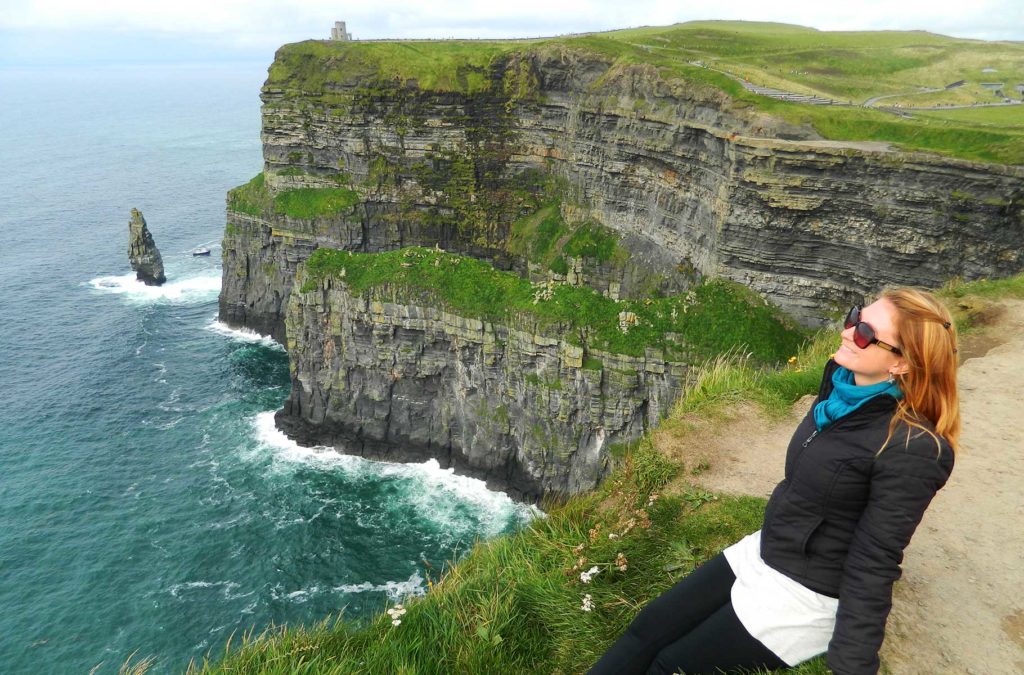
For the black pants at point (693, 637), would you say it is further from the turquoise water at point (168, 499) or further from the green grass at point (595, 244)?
the green grass at point (595, 244)

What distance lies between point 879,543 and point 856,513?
0.33 metres

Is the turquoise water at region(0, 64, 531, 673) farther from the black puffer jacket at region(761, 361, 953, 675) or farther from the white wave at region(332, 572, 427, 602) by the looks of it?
the black puffer jacket at region(761, 361, 953, 675)

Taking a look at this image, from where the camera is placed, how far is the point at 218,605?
1377 inches

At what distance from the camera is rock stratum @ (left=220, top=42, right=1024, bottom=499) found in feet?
115

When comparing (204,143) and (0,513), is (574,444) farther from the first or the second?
(204,143)

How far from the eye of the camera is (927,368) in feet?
16.8

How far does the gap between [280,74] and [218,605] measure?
50.3 m

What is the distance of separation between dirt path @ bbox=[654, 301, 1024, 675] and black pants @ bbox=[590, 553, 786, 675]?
74.7 inches

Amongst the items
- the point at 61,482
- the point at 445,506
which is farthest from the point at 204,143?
the point at 445,506

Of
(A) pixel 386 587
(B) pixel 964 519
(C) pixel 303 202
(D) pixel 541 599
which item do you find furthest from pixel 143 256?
(B) pixel 964 519

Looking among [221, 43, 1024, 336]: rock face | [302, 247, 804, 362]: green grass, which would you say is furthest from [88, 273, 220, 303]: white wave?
[302, 247, 804, 362]: green grass

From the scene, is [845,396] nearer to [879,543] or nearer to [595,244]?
[879,543]

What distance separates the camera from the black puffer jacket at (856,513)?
4.97 meters

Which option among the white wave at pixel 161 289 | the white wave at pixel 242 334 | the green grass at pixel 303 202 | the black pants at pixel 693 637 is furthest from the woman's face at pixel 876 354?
the white wave at pixel 161 289
